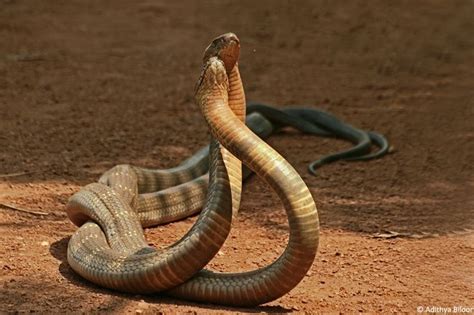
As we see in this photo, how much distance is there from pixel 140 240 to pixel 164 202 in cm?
126

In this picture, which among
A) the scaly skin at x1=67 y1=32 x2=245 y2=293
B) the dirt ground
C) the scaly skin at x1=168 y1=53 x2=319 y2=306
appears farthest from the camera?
the dirt ground

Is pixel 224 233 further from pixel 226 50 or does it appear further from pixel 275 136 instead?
pixel 275 136

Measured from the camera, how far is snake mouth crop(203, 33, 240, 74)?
17.8 ft

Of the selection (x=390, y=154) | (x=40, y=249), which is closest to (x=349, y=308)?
(x=40, y=249)

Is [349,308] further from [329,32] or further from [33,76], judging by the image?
[329,32]

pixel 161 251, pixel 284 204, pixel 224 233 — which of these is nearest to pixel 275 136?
pixel 161 251

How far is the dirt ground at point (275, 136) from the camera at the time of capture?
606cm

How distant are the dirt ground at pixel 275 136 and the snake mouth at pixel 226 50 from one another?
4.68 feet

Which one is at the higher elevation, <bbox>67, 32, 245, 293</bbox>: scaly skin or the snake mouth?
the snake mouth

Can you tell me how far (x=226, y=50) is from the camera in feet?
17.8

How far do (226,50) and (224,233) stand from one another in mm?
1046

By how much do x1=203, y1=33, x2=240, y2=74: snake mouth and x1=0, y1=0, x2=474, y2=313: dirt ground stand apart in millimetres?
1427

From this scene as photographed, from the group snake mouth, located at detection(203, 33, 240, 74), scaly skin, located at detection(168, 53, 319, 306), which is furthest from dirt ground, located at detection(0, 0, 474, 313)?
snake mouth, located at detection(203, 33, 240, 74)

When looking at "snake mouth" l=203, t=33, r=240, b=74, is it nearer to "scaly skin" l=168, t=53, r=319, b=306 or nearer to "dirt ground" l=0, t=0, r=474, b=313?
"scaly skin" l=168, t=53, r=319, b=306
